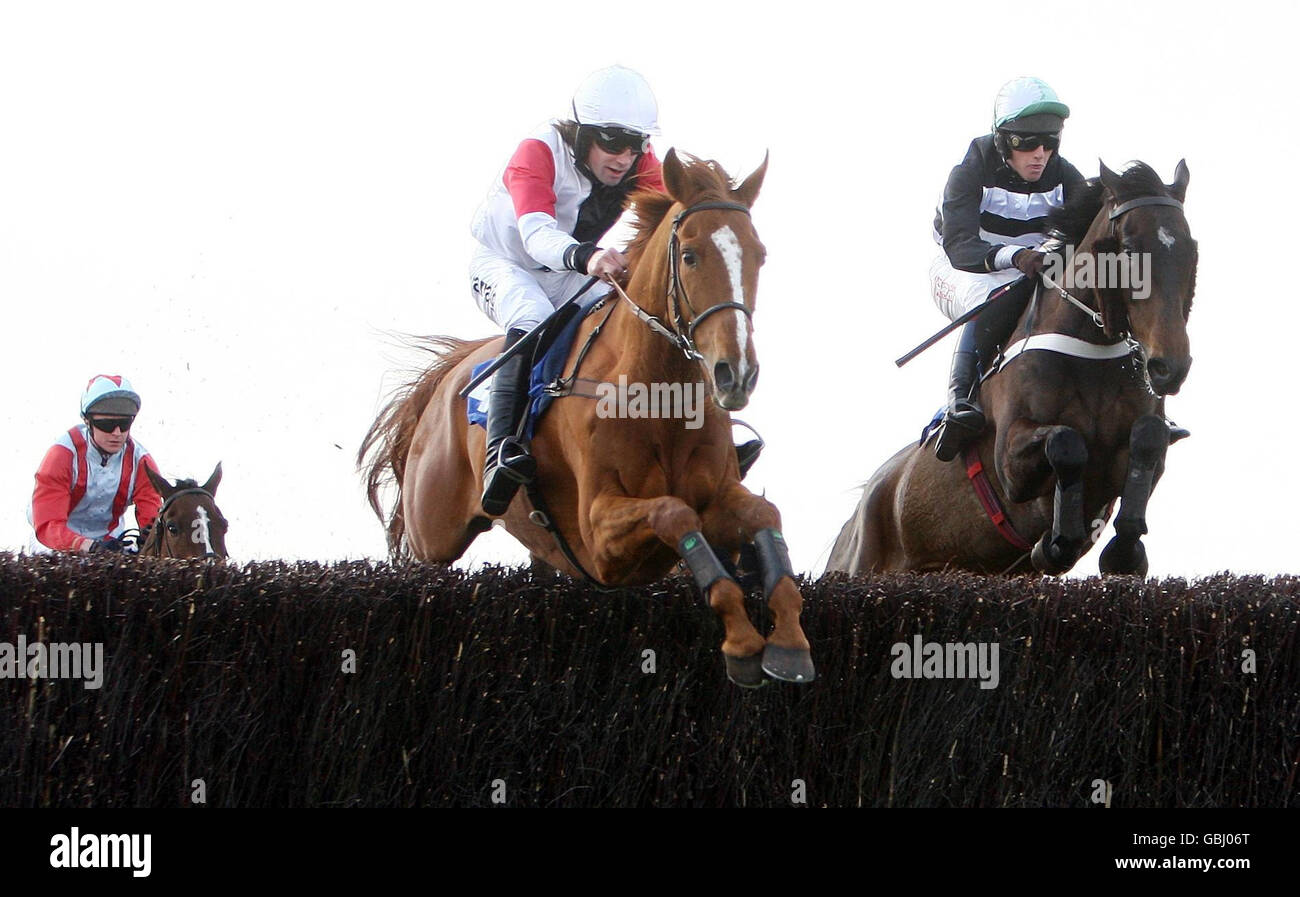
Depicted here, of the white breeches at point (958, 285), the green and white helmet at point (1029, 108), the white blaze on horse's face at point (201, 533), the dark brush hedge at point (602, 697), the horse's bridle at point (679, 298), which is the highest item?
the green and white helmet at point (1029, 108)

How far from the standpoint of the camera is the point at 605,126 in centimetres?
623

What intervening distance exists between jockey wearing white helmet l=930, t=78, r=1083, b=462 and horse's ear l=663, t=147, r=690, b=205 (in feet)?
8.28

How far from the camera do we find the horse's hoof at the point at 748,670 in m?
4.62

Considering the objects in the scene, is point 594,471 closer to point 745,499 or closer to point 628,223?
point 745,499

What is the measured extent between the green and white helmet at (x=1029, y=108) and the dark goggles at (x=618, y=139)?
1975mm

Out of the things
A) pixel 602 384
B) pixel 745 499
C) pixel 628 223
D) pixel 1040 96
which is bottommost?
pixel 745 499

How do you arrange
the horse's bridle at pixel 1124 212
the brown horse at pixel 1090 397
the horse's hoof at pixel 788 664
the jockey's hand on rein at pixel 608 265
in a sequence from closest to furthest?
the horse's hoof at pixel 788 664 < the jockey's hand on rein at pixel 608 265 < the brown horse at pixel 1090 397 < the horse's bridle at pixel 1124 212

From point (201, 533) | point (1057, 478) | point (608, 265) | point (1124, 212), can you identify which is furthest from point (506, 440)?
point (201, 533)

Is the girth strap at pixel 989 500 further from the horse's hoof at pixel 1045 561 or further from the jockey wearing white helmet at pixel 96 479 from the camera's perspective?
the jockey wearing white helmet at pixel 96 479

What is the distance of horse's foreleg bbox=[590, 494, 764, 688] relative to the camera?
4.64m

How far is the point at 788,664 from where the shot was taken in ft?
14.9

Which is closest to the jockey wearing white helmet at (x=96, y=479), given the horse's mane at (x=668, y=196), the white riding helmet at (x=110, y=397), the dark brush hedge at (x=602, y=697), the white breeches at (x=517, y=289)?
the white riding helmet at (x=110, y=397)

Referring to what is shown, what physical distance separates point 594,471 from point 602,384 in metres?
0.32
